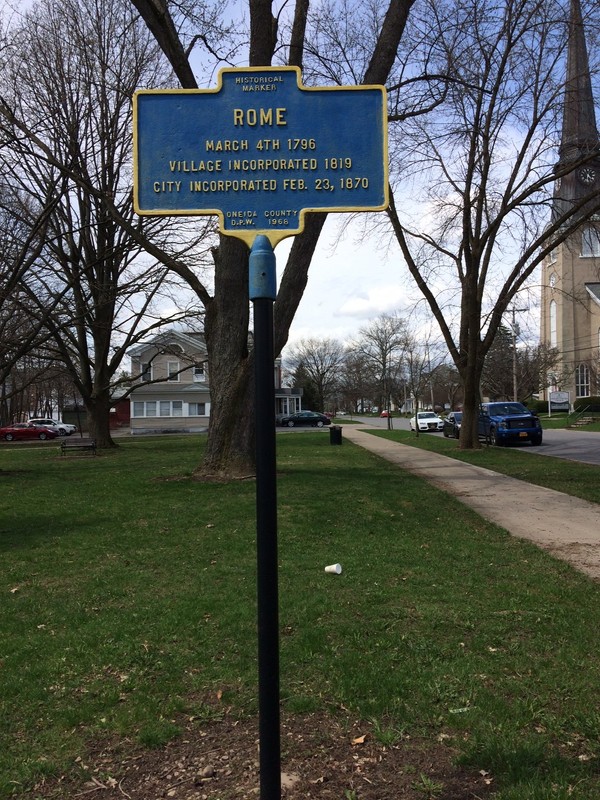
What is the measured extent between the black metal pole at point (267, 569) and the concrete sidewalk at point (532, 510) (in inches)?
181

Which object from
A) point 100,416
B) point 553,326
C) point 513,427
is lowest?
point 513,427

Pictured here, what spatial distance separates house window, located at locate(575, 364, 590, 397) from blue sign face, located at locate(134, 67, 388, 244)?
66862mm

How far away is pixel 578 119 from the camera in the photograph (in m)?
18.5

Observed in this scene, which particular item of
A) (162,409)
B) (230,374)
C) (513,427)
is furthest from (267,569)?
(162,409)

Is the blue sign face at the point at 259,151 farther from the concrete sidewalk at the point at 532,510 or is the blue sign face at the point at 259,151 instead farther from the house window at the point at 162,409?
the house window at the point at 162,409

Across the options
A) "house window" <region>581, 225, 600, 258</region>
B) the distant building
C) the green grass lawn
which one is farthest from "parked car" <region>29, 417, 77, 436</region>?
the green grass lawn

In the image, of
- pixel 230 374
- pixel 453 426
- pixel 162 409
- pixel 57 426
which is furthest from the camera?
pixel 57 426

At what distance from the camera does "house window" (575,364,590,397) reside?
6444cm

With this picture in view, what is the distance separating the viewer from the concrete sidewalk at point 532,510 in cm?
728

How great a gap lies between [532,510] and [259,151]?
8467mm

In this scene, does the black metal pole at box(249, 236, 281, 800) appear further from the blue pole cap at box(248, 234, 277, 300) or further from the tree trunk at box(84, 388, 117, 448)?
the tree trunk at box(84, 388, 117, 448)

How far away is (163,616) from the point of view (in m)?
4.97

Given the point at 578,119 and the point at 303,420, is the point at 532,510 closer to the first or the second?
the point at 578,119

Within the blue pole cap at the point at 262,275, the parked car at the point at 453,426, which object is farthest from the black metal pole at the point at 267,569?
the parked car at the point at 453,426
